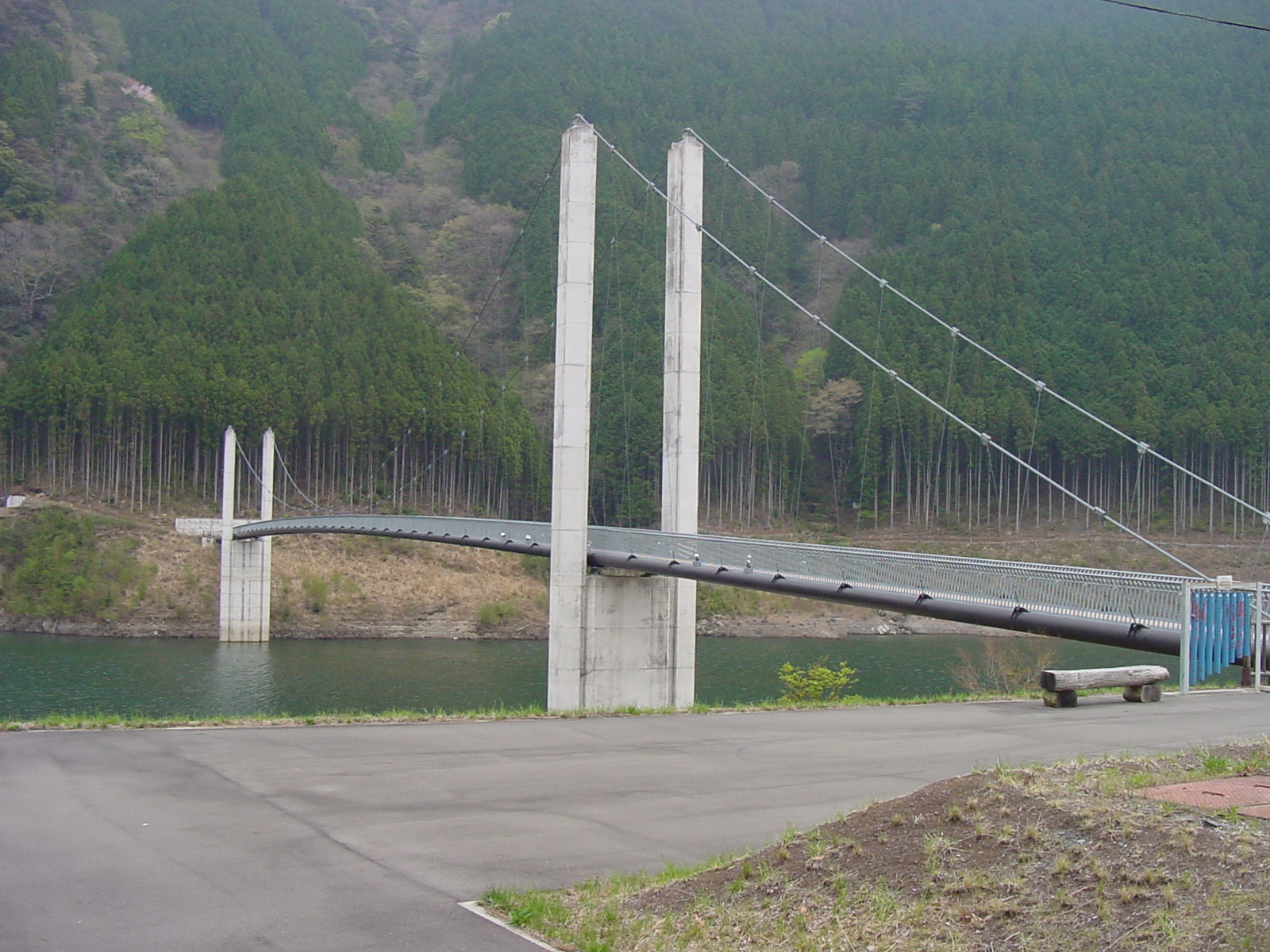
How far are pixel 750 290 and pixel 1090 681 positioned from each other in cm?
7399

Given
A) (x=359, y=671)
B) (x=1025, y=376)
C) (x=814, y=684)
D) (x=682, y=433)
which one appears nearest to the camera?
(x=1025, y=376)

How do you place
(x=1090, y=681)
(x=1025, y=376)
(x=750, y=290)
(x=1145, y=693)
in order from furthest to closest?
(x=750, y=290)
(x=1025, y=376)
(x=1145, y=693)
(x=1090, y=681)

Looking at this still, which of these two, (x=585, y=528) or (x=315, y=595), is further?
(x=315, y=595)

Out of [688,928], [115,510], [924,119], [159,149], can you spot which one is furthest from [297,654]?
[924,119]

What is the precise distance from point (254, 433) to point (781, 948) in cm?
5641

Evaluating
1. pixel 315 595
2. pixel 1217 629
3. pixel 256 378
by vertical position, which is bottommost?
pixel 315 595

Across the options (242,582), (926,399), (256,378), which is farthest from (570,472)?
(256,378)

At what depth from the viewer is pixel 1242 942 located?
3.87 metres

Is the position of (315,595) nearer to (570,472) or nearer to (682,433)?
(570,472)

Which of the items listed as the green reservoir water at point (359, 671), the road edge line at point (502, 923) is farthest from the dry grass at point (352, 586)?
the road edge line at point (502, 923)

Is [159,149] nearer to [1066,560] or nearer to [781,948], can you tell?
[1066,560]

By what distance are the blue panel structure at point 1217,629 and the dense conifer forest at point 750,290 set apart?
4165 cm

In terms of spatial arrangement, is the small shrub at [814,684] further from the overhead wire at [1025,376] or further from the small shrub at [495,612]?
the small shrub at [495,612]

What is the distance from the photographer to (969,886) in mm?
4645
